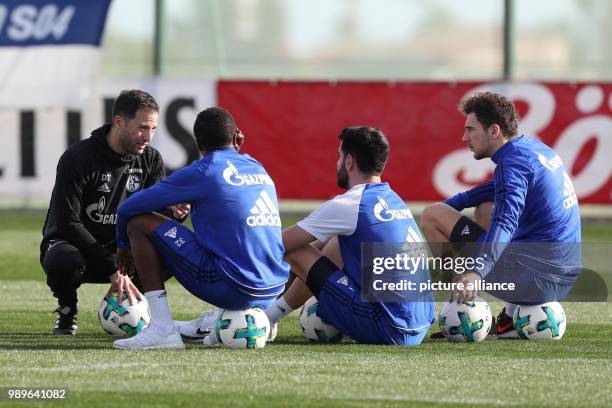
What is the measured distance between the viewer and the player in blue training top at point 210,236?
788 cm

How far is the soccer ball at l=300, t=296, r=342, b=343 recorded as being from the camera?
27.9ft

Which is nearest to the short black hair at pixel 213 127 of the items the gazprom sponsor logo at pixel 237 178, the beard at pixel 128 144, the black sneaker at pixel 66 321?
the gazprom sponsor logo at pixel 237 178

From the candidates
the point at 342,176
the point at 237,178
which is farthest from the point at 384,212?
the point at 237,178

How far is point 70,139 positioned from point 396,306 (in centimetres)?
1254

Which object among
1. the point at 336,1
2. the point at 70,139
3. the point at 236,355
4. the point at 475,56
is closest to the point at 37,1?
Answer: the point at 70,139

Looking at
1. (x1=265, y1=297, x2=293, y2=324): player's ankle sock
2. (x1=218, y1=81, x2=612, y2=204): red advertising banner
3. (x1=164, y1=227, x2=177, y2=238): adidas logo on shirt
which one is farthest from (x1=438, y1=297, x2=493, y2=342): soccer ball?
(x1=218, y1=81, x2=612, y2=204): red advertising banner

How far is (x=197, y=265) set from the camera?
26.0 ft

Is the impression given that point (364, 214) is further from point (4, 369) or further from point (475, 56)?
point (475, 56)

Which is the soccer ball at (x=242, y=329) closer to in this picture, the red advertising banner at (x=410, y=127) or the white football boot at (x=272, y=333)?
the white football boot at (x=272, y=333)

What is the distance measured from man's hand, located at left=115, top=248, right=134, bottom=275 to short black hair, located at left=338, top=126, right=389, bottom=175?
133 cm

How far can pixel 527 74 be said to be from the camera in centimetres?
2569

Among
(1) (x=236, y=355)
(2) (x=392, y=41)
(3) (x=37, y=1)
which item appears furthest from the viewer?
(2) (x=392, y=41)

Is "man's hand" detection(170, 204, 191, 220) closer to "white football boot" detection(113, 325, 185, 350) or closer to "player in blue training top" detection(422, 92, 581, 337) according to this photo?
"white football boot" detection(113, 325, 185, 350)

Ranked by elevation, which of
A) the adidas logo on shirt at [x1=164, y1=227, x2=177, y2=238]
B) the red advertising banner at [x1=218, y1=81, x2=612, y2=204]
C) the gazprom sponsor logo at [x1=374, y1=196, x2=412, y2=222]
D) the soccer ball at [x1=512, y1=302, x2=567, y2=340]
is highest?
the gazprom sponsor logo at [x1=374, y1=196, x2=412, y2=222]
